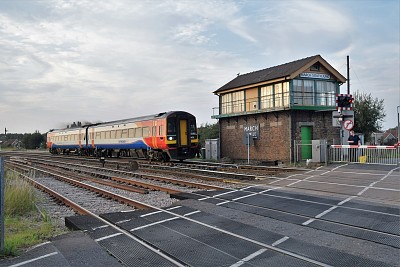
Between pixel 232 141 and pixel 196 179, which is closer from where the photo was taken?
pixel 196 179

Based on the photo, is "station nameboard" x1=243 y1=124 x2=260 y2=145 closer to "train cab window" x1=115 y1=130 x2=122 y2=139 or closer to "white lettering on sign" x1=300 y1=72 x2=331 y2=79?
"white lettering on sign" x1=300 y1=72 x2=331 y2=79

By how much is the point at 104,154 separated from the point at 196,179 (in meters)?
19.2

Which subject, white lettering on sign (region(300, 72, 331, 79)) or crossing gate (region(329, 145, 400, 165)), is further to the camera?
white lettering on sign (region(300, 72, 331, 79))

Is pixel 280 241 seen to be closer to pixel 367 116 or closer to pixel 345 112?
pixel 345 112

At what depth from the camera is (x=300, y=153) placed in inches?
925

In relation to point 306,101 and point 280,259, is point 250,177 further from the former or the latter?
point 306,101

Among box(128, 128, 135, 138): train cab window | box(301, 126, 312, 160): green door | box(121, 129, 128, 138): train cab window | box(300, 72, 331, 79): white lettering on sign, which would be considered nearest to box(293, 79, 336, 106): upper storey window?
box(300, 72, 331, 79): white lettering on sign

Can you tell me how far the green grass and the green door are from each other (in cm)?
1653

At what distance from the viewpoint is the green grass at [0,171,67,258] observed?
6.52 m

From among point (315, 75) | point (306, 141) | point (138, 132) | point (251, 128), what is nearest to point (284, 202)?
point (306, 141)

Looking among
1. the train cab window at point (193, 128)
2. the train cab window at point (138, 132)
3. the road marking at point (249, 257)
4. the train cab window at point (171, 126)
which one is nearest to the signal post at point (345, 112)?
the train cab window at point (193, 128)

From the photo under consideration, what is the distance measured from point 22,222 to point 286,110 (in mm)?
17909

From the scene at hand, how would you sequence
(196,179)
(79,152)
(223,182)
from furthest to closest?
(79,152)
(196,179)
(223,182)

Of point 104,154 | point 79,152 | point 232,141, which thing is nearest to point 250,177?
point 232,141
